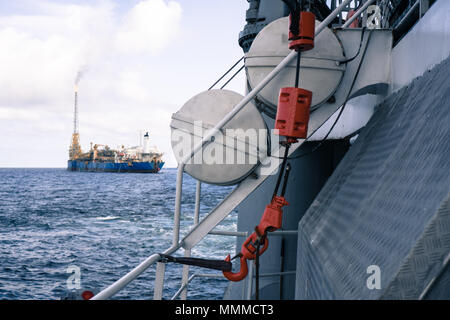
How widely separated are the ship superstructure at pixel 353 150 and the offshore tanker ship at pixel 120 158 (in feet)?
349

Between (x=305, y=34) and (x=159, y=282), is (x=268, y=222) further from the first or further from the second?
(x=305, y=34)

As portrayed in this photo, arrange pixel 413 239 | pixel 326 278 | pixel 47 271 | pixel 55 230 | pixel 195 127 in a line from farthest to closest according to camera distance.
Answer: pixel 55 230, pixel 47 271, pixel 195 127, pixel 326 278, pixel 413 239

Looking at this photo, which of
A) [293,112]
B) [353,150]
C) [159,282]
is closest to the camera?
[293,112]

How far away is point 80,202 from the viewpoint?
175 feet

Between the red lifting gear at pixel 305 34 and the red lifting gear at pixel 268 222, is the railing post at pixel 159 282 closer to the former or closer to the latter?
the red lifting gear at pixel 268 222

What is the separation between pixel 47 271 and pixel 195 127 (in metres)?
18.3

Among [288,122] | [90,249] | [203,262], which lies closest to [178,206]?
[203,262]

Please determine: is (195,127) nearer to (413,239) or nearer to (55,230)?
(413,239)

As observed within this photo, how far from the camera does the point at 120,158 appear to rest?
115938mm

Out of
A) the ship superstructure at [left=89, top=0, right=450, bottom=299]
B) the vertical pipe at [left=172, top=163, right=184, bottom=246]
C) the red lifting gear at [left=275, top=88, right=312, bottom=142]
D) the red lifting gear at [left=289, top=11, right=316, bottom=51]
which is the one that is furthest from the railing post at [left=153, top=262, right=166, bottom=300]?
the red lifting gear at [left=289, top=11, right=316, bottom=51]

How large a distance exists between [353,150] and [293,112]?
967 millimetres

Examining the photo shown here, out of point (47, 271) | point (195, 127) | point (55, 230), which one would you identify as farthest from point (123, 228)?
point (195, 127)

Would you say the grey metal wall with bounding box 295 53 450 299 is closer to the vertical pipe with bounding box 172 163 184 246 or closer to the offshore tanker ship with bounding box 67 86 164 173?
the vertical pipe with bounding box 172 163 184 246

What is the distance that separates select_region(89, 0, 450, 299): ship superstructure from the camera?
5.18 ft
